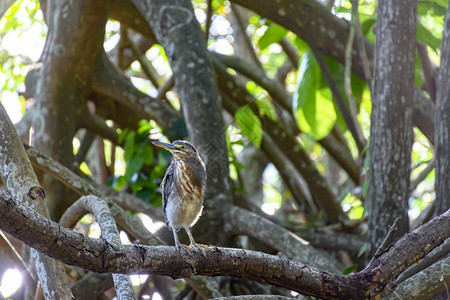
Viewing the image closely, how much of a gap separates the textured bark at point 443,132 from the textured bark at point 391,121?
174 millimetres

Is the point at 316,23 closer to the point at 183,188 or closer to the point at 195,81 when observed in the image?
the point at 195,81

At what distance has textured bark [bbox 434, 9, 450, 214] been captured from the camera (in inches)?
145

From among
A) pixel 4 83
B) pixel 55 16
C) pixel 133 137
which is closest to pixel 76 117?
pixel 133 137

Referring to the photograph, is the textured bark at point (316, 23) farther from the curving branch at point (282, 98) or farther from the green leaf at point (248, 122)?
the curving branch at point (282, 98)

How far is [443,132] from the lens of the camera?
3756 millimetres

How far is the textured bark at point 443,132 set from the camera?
368cm

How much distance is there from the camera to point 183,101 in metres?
4.66

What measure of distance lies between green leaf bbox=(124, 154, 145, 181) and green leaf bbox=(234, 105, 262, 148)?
990 millimetres

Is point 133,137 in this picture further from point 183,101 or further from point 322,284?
point 322,284

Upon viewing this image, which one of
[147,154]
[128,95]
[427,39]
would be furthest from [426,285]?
[128,95]

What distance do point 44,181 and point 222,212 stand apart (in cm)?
141

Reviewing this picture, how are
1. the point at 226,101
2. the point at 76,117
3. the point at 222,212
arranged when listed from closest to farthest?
the point at 222,212 < the point at 76,117 < the point at 226,101

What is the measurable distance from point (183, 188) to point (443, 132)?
60.1 inches

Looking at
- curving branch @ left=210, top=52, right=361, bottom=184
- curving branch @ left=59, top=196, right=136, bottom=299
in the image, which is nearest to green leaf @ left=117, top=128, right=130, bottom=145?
curving branch @ left=210, top=52, right=361, bottom=184
